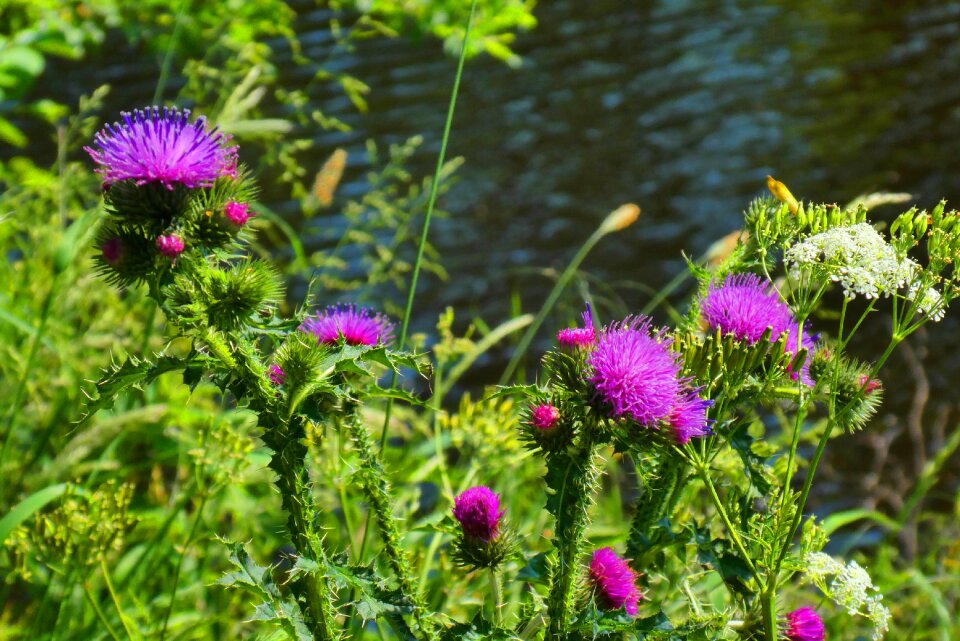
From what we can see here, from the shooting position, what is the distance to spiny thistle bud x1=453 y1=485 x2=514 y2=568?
1.60m

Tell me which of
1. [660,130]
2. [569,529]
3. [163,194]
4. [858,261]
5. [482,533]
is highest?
[163,194]

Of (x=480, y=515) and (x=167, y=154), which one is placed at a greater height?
(x=167, y=154)

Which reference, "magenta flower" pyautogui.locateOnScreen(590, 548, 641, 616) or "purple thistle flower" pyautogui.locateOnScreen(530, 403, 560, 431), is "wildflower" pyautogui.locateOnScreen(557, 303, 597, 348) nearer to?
"purple thistle flower" pyautogui.locateOnScreen(530, 403, 560, 431)

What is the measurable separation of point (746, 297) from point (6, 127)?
3.10m

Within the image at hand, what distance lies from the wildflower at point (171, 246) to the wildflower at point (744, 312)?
78 cm

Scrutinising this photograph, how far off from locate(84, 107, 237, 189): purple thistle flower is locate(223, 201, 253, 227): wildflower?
0.05m

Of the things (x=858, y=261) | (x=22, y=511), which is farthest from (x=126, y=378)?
(x=858, y=261)

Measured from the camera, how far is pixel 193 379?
1.46 meters

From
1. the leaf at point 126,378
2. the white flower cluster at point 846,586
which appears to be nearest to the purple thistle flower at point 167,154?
the leaf at point 126,378

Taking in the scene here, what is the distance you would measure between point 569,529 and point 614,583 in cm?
14

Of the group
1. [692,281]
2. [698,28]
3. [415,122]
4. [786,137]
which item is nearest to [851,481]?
[692,281]

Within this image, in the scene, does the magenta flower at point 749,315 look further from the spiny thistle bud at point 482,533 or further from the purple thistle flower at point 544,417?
the spiny thistle bud at point 482,533

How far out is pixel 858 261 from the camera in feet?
4.76

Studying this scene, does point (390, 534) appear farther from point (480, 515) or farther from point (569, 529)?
point (569, 529)
